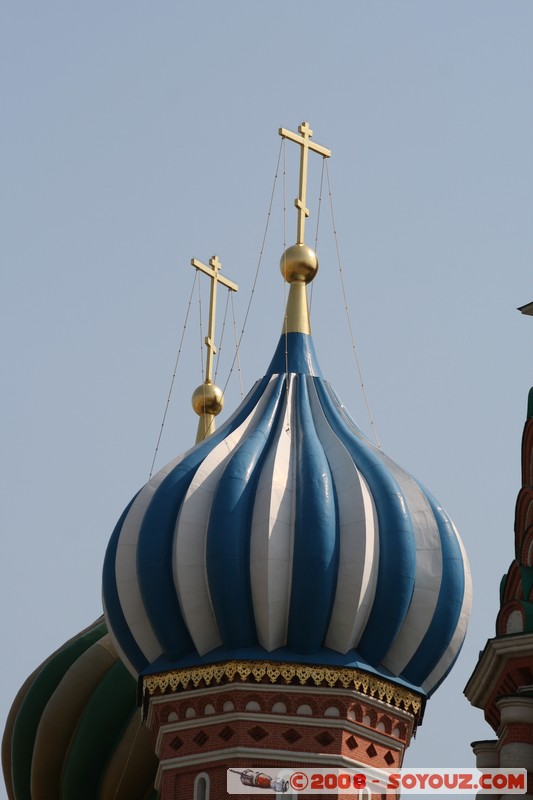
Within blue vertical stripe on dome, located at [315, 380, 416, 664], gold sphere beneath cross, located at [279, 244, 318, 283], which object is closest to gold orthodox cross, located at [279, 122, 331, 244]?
gold sphere beneath cross, located at [279, 244, 318, 283]

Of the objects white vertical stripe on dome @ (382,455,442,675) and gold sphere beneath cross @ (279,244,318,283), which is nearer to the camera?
white vertical stripe on dome @ (382,455,442,675)

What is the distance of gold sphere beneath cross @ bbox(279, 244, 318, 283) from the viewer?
2472cm

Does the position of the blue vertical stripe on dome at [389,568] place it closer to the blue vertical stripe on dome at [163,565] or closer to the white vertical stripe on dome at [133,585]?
the blue vertical stripe on dome at [163,565]

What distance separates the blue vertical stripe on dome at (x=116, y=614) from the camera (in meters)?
22.7

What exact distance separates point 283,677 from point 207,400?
6.70 meters

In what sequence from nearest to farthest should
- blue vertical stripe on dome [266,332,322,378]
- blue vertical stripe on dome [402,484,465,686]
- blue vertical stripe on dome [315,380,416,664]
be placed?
blue vertical stripe on dome [315,380,416,664] → blue vertical stripe on dome [402,484,465,686] → blue vertical stripe on dome [266,332,322,378]

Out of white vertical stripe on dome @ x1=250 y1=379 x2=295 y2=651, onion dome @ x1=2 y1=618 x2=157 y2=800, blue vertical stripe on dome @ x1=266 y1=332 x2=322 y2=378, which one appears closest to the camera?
white vertical stripe on dome @ x1=250 y1=379 x2=295 y2=651

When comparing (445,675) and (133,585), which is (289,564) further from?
(445,675)

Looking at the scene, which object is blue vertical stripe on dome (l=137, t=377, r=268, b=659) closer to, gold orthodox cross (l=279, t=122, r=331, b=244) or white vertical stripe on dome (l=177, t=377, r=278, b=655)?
white vertical stripe on dome (l=177, t=377, r=278, b=655)

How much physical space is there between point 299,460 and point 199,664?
2.23 m

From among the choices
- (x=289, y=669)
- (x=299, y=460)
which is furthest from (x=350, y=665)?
(x=299, y=460)

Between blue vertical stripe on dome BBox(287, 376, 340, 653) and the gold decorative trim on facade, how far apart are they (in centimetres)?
24

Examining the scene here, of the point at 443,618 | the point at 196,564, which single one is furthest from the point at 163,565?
the point at 443,618

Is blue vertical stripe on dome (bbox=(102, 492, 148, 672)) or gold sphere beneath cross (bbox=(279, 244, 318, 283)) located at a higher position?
gold sphere beneath cross (bbox=(279, 244, 318, 283))
